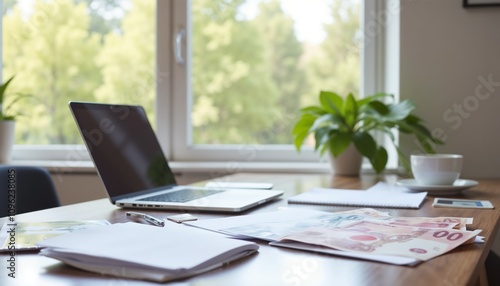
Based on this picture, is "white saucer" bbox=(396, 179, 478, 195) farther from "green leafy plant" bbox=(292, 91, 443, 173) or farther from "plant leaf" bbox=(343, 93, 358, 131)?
"plant leaf" bbox=(343, 93, 358, 131)

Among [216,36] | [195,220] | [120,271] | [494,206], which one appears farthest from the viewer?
[216,36]

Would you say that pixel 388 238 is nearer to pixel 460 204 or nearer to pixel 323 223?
pixel 323 223

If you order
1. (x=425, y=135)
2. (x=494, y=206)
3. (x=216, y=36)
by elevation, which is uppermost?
(x=216, y=36)

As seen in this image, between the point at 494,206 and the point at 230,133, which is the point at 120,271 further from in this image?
the point at 230,133

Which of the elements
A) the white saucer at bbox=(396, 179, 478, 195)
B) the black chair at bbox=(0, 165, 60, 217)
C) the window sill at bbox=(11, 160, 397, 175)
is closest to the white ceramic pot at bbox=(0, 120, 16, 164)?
the window sill at bbox=(11, 160, 397, 175)

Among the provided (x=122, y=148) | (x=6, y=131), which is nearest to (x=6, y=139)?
(x=6, y=131)

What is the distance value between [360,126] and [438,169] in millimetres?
669

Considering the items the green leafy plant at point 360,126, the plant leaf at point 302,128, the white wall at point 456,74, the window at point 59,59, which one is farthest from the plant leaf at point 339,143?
the window at point 59,59

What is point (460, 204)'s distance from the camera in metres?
1.29

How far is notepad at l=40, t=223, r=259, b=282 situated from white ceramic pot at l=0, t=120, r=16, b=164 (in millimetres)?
1718

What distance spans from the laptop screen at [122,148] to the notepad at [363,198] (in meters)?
0.37

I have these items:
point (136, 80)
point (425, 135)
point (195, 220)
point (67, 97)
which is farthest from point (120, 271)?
point (67, 97)

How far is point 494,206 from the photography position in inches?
50.8

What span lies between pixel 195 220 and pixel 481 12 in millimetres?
1496
